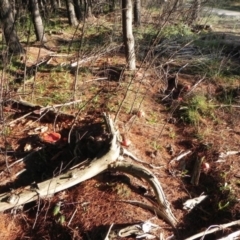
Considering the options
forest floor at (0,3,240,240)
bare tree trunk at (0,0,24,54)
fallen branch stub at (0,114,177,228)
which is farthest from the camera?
bare tree trunk at (0,0,24,54)

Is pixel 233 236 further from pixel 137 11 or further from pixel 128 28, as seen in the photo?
pixel 137 11

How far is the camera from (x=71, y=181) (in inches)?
165

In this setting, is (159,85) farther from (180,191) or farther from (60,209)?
(60,209)

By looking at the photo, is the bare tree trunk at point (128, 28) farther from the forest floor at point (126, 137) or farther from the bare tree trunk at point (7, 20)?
the bare tree trunk at point (7, 20)

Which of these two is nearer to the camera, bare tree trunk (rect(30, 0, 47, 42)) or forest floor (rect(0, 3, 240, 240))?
forest floor (rect(0, 3, 240, 240))

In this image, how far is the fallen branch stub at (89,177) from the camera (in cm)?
395

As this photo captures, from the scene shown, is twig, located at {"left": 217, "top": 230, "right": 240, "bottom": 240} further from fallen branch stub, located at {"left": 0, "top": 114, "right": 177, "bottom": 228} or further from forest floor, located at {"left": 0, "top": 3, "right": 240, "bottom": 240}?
fallen branch stub, located at {"left": 0, "top": 114, "right": 177, "bottom": 228}

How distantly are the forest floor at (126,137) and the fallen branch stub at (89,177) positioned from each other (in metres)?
0.14

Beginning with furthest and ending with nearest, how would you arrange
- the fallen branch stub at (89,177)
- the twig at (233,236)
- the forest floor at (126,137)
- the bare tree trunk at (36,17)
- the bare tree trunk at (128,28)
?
the bare tree trunk at (36,17), the bare tree trunk at (128,28), the forest floor at (126,137), the fallen branch stub at (89,177), the twig at (233,236)

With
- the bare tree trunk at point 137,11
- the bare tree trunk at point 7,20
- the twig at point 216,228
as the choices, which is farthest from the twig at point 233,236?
the bare tree trunk at point 137,11

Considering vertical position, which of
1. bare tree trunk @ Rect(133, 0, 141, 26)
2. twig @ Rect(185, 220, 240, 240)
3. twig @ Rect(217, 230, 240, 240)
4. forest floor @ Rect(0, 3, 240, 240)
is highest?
bare tree trunk @ Rect(133, 0, 141, 26)

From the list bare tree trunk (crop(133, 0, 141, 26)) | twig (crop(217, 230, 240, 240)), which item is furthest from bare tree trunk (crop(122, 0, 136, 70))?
bare tree trunk (crop(133, 0, 141, 26))

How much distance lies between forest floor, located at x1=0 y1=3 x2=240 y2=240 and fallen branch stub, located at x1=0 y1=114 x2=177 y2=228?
138 millimetres

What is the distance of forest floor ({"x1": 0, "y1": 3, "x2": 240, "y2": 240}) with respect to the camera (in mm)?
4070
